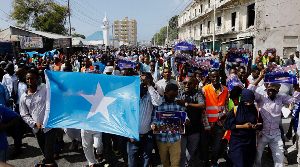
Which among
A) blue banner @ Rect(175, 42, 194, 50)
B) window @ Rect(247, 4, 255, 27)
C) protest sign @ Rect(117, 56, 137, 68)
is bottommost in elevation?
protest sign @ Rect(117, 56, 137, 68)

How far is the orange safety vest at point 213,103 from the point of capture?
3.83 meters

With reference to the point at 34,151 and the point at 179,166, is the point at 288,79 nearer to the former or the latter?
the point at 179,166

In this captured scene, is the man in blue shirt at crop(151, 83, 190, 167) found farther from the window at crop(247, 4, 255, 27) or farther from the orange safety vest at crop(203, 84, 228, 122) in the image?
the window at crop(247, 4, 255, 27)

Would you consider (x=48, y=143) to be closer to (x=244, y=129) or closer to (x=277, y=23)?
(x=244, y=129)

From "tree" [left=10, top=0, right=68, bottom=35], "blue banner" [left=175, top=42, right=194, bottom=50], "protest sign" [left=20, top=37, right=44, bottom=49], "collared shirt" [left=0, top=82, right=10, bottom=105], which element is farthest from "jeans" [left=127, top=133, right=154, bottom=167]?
"tree" [left=10, top=0, right=68, bottom=35]

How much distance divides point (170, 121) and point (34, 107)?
2.26 metres

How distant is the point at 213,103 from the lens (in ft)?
12.7

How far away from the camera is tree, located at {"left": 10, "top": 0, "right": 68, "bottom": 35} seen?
3519 cm

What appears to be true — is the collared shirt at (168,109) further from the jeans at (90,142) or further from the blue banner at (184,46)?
the blue banner at (184,46)

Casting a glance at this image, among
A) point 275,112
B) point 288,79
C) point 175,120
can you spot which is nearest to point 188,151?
point 175,120

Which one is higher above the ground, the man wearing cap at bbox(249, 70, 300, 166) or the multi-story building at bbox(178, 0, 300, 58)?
the multi-story building at bbox(178, 0, 300, 58)

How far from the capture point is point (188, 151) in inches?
150

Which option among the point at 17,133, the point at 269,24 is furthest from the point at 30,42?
the point at 269,24

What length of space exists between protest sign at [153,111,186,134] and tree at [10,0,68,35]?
37743 millimetres
